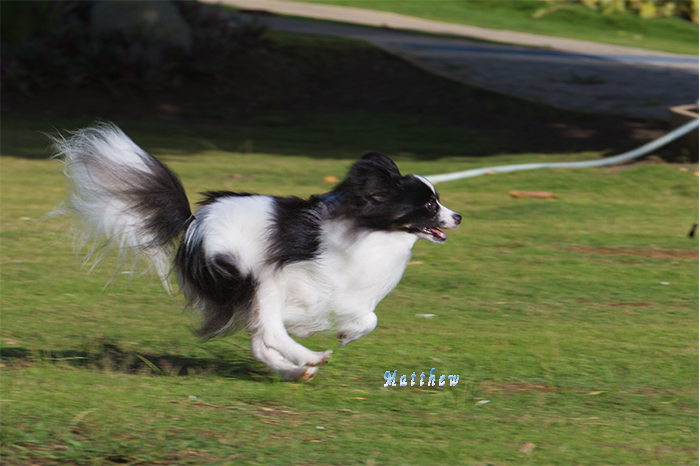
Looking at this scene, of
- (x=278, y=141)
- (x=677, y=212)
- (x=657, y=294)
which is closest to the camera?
(x=657, y=294)

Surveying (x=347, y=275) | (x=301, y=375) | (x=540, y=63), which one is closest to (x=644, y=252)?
(x=347, y=275)

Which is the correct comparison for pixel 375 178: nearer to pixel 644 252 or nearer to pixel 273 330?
pixel 273 330

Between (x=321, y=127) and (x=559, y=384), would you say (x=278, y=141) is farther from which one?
(x=559, y=384)

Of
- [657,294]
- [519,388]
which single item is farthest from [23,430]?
[657,294]

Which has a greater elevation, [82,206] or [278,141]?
[82,206]

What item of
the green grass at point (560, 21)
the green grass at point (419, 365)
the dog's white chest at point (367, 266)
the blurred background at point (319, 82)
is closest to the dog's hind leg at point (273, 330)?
the green grass at point (419, 365)

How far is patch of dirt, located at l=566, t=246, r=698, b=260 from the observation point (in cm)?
779

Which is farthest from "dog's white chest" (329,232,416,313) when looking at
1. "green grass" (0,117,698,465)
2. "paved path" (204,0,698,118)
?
"paved path" (204,0,698,118)

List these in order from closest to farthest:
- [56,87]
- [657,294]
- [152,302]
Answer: [152,302]
[657,294]
[56,87]

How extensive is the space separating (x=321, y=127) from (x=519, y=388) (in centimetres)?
1166

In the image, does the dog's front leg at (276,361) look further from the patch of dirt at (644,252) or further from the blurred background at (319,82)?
the blurred background at (319,82)

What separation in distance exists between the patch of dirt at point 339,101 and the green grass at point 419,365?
18.1ft

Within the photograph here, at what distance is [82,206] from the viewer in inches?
173

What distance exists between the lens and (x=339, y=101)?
17.3 m
